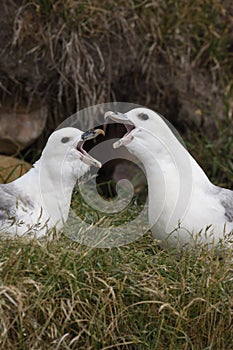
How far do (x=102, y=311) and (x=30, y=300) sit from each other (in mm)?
277

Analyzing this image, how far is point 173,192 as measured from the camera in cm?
351

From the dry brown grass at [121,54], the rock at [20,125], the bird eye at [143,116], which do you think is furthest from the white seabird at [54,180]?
the rock at [20,125]

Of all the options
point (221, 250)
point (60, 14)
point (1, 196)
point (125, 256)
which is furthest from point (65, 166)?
point (60, 14)

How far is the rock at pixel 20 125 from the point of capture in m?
5.52

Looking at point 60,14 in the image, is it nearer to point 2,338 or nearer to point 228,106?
point 228,106

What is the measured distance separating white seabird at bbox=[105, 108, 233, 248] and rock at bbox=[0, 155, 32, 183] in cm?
115

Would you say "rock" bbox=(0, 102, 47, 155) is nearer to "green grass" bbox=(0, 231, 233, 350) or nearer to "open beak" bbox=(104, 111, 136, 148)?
"open beak" bbox=(104, 111, 136, 148)

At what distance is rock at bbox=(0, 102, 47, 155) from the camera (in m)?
5.52

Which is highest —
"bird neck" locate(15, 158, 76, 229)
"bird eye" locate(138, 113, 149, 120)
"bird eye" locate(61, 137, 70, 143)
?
"bird eye" locate(138, 113, 149, 120)

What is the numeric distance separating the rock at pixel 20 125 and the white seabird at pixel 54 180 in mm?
1811

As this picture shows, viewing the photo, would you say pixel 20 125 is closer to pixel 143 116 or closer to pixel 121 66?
pixel 121 66

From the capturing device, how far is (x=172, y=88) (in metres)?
5.73

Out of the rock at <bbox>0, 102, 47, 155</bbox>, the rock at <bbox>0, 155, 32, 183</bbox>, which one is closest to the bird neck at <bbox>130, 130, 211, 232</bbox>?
the rock at <bbox>0, 155, 32, 183</bbox>

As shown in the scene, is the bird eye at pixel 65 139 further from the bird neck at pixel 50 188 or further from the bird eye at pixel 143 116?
the bird eye at pixel 143 116
